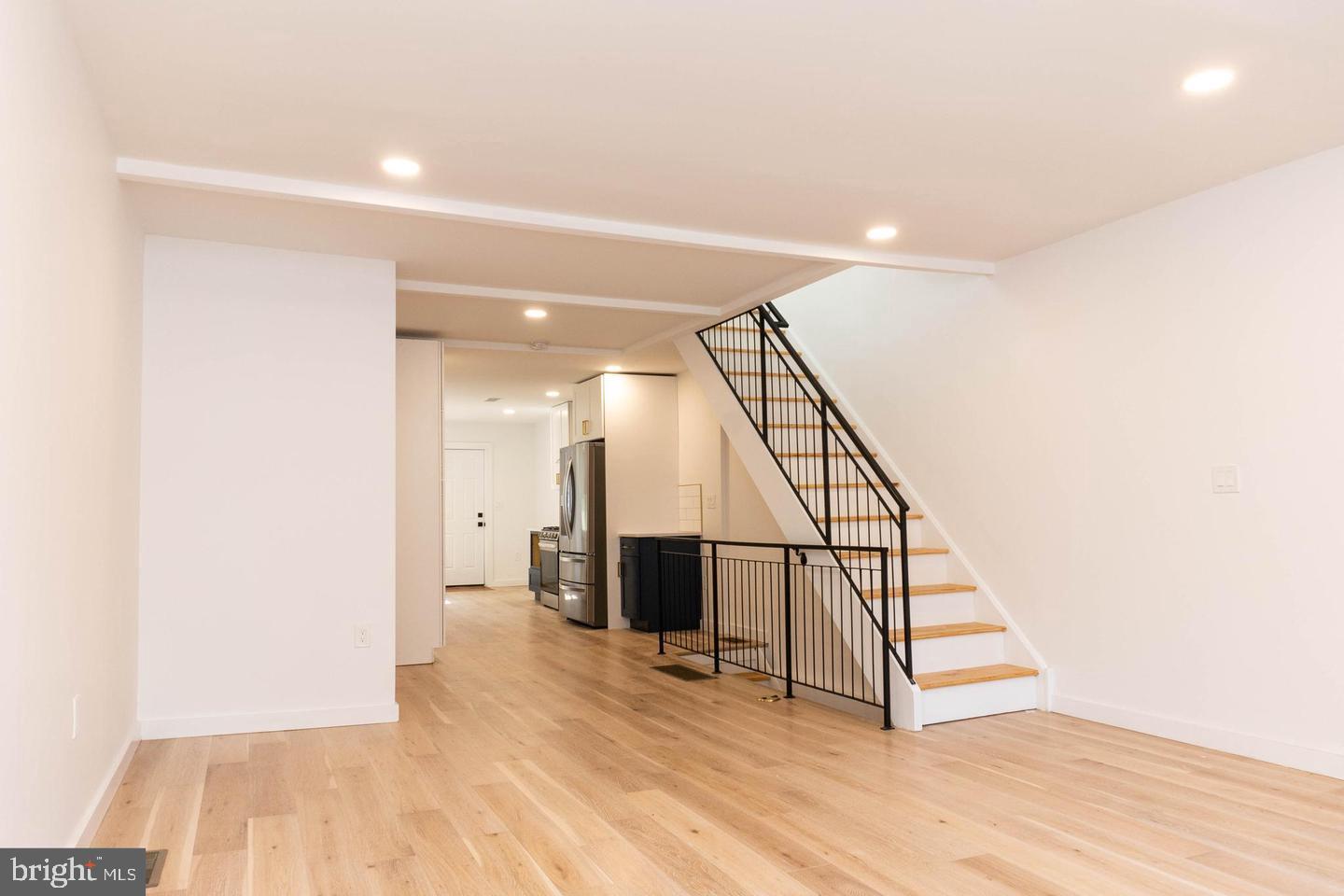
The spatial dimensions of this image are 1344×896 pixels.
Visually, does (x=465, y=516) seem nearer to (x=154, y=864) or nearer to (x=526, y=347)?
(x=526, y=347)

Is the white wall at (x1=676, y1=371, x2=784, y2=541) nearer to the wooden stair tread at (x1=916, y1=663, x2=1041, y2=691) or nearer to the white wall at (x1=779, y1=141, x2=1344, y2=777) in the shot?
the white wall at (x1=779, y1=141, x2=1344, y2=777)

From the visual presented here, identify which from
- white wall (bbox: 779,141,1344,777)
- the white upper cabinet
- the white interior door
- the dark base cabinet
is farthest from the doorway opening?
white wall (bbox: 779,141,1344,777)

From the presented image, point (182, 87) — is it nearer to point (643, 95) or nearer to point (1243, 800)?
point (643, 95)

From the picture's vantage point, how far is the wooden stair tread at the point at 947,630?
476cm

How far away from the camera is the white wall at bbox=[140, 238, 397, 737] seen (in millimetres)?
4324

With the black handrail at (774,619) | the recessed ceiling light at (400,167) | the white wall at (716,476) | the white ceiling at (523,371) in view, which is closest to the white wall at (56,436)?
the recessed ceiling light at (400,167)

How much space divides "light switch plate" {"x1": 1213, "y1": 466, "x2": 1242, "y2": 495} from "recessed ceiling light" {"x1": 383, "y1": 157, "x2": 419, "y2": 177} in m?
3.66

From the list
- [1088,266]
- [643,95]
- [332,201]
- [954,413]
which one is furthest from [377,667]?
[1088,266]

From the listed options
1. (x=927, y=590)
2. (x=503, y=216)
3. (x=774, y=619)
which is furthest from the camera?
(x=774, y=619)

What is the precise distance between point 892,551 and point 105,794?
380 cm

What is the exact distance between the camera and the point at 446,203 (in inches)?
153

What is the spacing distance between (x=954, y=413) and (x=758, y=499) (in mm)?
2270

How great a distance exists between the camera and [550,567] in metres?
10.1

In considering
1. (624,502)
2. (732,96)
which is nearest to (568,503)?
(624,502)
